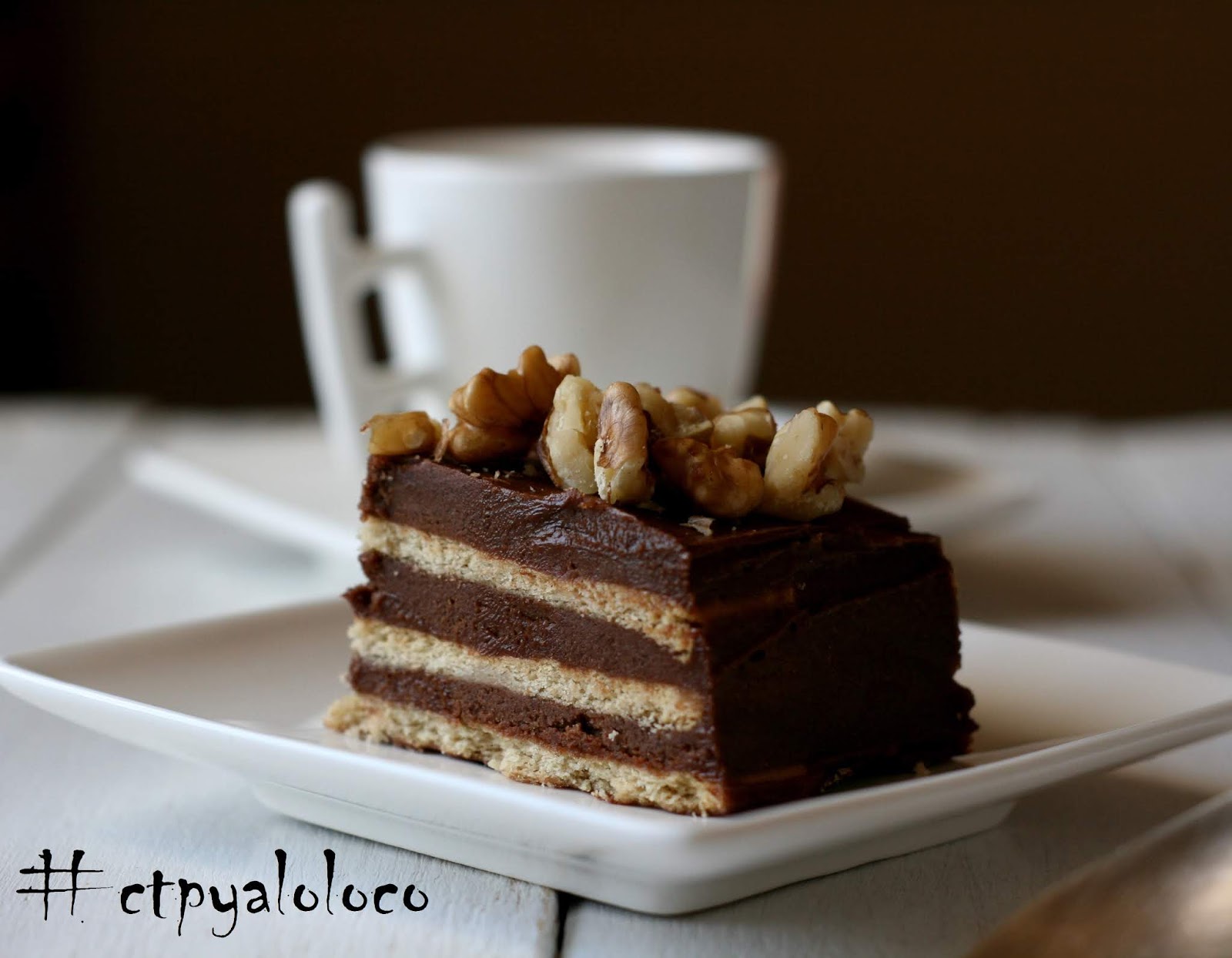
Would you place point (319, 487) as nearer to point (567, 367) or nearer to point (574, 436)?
point (567, 367)

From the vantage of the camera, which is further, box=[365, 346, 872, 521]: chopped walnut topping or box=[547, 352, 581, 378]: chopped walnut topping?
box=[547, 352, 581, 378]: chopped walnut topping

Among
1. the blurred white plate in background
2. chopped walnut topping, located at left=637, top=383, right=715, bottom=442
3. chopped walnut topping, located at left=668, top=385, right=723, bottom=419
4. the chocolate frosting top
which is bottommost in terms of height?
the blurred white plate in background

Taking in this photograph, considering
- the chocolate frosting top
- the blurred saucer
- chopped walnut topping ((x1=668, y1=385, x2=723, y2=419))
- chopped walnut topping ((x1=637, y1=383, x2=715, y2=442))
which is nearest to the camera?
the chocolate frosting top

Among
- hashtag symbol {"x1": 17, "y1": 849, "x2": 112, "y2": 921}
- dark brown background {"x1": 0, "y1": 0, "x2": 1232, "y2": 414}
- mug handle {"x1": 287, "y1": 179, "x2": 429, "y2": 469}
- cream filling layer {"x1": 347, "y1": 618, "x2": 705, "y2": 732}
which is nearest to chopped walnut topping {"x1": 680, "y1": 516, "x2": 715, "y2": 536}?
cream filling layer {"x1": 347, "y1": 618, "x2": 705, "y2": 732}

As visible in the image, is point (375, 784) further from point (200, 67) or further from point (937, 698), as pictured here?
point (200, 67)

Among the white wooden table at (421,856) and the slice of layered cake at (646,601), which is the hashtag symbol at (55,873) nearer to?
the white wooden table at (421,856)

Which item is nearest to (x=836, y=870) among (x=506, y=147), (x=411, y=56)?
(x=506, y=147)

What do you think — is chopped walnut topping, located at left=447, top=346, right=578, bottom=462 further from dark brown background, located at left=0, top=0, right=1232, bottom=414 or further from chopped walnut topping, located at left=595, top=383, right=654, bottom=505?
dark brown background, located at left=0, top=0, right=1232, bottom=414
